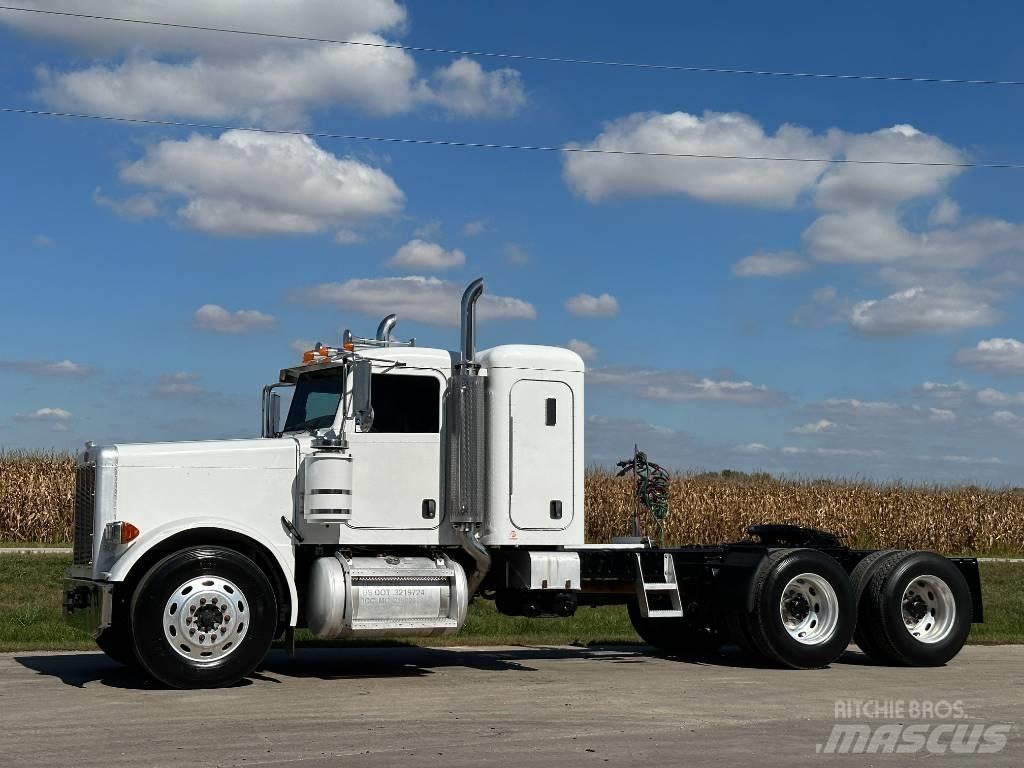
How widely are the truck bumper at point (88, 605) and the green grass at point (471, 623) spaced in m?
2.65

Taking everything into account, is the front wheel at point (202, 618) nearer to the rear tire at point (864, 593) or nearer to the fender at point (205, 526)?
the fender at point (205, 526)

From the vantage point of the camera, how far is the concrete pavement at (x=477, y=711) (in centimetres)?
878

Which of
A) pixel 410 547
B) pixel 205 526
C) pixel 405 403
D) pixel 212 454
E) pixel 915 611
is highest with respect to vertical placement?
pixel 405 403

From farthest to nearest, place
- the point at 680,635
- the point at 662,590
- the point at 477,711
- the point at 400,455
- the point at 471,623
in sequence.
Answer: the point at 471,623 < the point at 680,635 < the point at 662,590 < the point at 400,455 < the point at 477,711

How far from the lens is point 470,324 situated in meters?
13.2

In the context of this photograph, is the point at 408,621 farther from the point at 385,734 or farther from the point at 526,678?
the point at 385,734

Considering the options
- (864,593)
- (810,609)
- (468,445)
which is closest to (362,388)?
(468,445)

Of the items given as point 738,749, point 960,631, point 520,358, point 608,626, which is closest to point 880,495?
point 608,626

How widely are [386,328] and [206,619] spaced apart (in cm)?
348

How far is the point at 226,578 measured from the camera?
11812mm

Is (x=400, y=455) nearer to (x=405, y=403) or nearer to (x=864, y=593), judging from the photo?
(x=405, y=403)

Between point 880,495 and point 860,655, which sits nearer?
point 860,655

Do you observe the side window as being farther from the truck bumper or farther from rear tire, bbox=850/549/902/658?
rear tire, bbox=850/549/902/658

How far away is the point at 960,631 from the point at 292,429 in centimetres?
741
